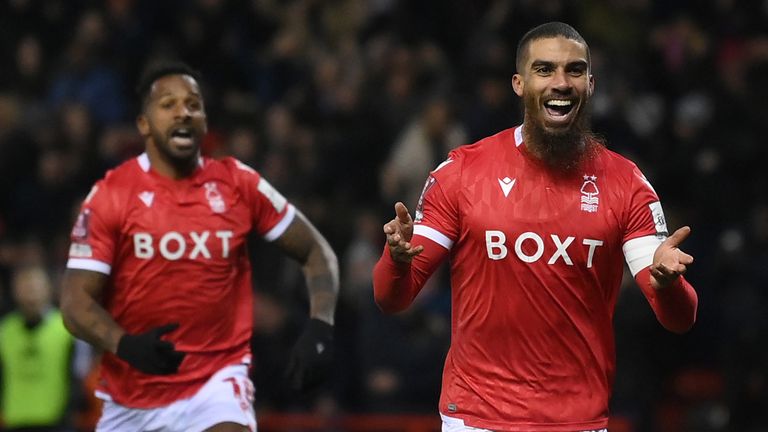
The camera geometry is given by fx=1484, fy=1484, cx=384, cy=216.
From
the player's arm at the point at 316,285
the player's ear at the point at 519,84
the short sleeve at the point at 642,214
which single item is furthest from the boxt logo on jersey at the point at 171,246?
the short sleeve at the point at 642,214

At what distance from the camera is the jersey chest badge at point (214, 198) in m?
7.14

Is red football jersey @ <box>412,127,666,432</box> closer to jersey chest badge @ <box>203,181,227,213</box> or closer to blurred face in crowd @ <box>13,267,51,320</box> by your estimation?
jersey chest badge @ <box>203,181,227,213</box>

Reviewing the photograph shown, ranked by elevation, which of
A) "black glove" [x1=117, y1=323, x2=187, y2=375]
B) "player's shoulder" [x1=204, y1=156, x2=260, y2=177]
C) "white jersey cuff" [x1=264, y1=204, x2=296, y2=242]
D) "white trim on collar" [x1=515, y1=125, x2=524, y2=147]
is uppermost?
"white trim on collar" [x1=515, y1=125, x2=524, y2=147]

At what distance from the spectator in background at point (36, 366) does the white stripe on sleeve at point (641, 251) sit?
19.6 feet

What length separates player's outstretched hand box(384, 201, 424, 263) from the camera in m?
5.38

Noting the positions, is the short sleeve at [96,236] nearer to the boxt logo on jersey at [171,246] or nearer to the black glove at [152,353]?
the boxt logo on jersey at [171,246]

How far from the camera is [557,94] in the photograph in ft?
18.5

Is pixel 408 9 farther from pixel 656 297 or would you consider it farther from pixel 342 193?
pixel 656 297

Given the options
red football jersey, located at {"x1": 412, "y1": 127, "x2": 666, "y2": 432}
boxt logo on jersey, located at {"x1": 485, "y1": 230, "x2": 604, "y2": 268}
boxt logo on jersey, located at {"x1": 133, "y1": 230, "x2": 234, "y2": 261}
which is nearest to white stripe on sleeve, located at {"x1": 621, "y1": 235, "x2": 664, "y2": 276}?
red football jersey, located at {"x1": 412, "y1": 127, "x2": 666, "y2": 432}

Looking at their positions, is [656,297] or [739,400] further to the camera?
[739,400]

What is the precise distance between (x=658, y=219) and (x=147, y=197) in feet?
8.52

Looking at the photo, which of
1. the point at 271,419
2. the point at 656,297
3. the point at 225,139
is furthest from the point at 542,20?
the point at 656,297

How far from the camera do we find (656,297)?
5.45 meters

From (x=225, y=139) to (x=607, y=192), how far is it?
7618mm
